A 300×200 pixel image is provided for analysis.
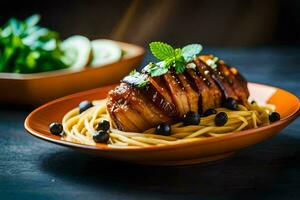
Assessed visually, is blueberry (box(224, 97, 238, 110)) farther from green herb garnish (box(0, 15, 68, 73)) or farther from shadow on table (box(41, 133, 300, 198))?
green herb garnish (box(0, 15, 68, 73))

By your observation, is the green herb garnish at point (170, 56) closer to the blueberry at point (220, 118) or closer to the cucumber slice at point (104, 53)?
the blueberry at point (220, 118)

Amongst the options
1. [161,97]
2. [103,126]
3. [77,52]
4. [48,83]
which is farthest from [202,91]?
[77,52]

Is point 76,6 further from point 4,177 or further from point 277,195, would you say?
point 277,195

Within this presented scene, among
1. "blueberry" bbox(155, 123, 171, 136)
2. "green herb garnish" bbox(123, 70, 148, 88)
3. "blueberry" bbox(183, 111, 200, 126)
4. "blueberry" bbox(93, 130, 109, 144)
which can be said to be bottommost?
"blueberry" bbox(93, 130, 109, 144)

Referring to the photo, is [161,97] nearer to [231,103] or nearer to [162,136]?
[162,136]

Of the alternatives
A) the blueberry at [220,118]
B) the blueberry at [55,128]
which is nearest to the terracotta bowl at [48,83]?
the blueberry at [55,128]

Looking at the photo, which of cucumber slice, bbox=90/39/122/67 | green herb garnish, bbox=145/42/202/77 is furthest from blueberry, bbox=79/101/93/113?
cucumber slice, bbox=90/39/122/67
